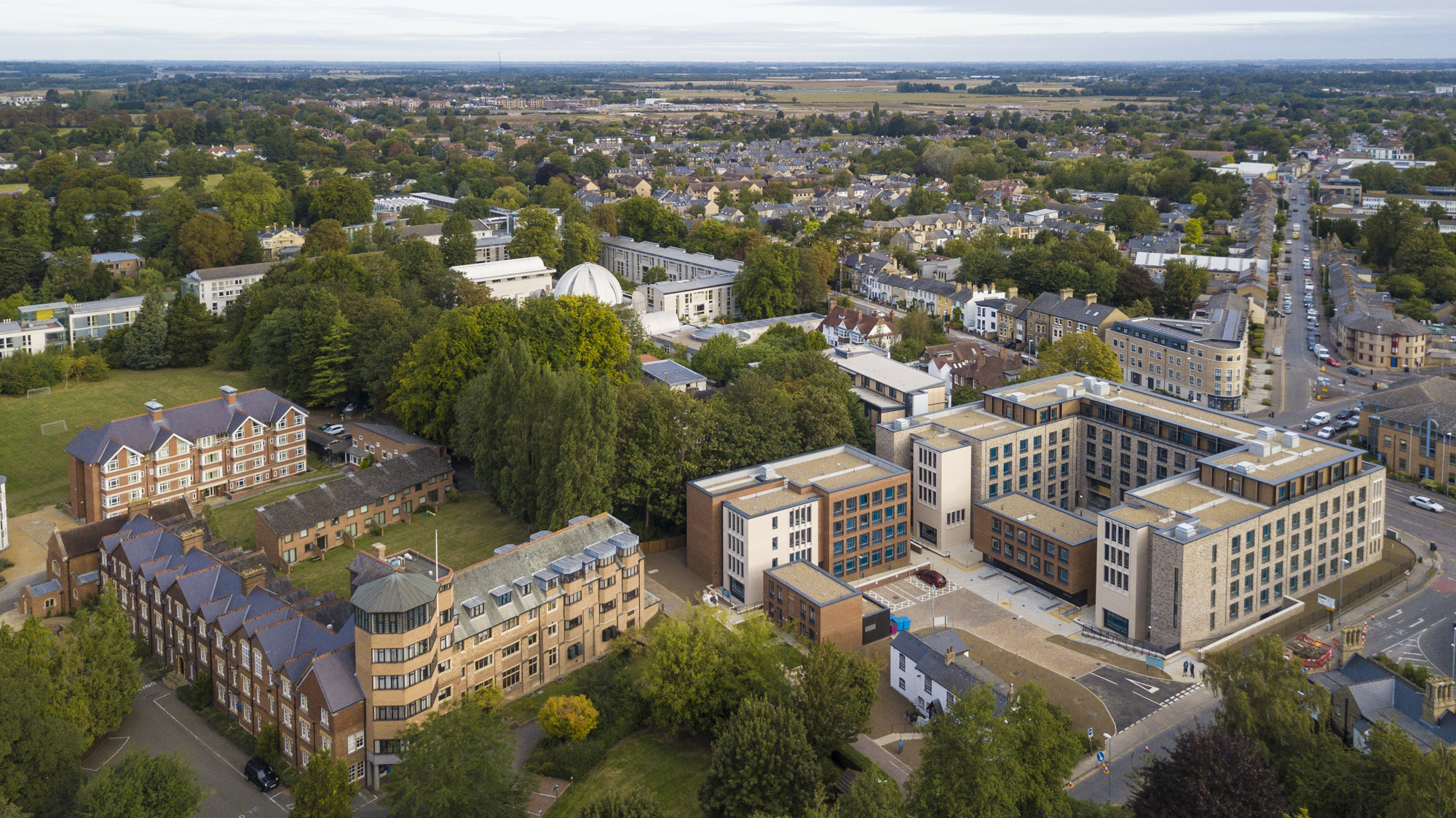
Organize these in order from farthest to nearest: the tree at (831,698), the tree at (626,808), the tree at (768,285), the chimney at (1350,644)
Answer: the tree at (768,285) < the chimney at (1350,644) < the tree at (831,698) < the tree at (626,808)

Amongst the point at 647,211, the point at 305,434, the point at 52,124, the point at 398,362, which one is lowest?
the point at 305,434

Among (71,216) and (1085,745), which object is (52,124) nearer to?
(71,216)

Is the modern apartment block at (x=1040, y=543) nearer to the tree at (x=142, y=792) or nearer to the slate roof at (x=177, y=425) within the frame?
the tree at (x=142, y=792)

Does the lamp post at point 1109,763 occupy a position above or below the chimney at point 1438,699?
below

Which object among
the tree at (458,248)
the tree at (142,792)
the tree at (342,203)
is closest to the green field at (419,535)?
the tree at (142,792)

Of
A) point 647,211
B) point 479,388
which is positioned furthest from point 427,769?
point 647,211

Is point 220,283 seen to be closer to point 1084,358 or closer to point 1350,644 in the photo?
point 1084,358

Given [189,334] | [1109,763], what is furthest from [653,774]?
[189,334]
